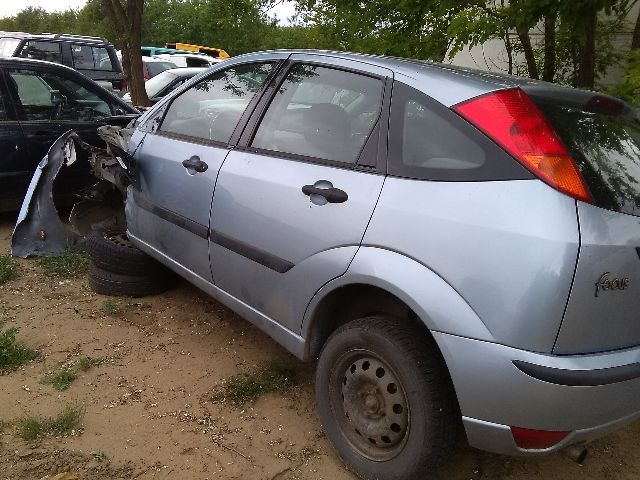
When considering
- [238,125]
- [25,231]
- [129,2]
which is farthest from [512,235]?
[129,2]

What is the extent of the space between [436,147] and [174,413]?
180 cm

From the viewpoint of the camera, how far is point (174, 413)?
287 cm

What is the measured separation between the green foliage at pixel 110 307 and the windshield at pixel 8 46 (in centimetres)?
897

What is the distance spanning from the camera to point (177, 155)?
3383mm

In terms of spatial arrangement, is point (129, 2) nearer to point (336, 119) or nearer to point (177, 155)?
point (177, 155)

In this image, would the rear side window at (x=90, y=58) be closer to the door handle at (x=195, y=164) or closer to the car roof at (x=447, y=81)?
the door handle at (x=195, y=164)

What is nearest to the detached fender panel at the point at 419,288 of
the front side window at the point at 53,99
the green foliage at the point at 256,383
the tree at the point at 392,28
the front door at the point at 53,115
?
the green foliage at the point at 256,383

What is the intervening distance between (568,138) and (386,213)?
2.22 ft

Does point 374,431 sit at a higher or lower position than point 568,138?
lower


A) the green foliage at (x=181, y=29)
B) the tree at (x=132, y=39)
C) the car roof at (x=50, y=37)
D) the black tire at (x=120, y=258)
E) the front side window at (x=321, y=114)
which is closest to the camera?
the front side window at (x=321, y=114)

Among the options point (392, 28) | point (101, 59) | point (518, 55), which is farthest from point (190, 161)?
point (101, 59)

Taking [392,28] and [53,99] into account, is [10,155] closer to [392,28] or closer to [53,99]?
[53,99]

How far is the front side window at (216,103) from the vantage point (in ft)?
10.2

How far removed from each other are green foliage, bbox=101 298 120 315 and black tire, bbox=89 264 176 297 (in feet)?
0.39
